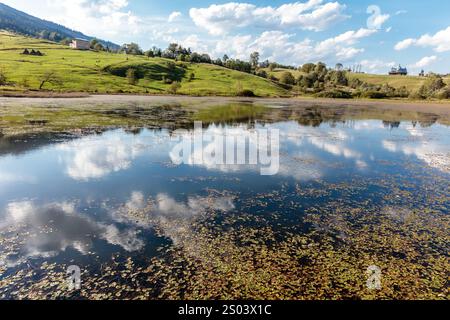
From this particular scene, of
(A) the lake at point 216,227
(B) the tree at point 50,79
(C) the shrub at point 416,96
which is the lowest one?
(A) the lake at point 216,227

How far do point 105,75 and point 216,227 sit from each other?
139027 mm

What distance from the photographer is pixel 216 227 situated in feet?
49.4

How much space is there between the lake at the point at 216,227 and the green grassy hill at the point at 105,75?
3354 inches

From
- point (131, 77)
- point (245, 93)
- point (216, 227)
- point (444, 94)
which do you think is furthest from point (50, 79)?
point (444, 94)

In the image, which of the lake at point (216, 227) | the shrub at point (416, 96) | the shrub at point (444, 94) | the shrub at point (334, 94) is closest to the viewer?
the lake at point (216, 227)

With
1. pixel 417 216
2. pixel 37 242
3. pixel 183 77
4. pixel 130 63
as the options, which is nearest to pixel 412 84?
pixel 183 77

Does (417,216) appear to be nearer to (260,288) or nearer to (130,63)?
(260,288)

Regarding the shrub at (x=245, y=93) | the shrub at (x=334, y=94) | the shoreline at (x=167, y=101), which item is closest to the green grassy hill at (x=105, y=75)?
the shrub at (x=245, y=93)

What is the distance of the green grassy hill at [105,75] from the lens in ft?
359

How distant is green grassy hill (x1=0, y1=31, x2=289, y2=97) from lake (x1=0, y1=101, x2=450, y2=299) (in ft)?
279

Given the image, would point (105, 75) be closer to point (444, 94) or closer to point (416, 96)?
point (416, 96)

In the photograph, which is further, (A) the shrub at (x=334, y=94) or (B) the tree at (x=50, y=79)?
(A) the shrub at (x=334, y=94)

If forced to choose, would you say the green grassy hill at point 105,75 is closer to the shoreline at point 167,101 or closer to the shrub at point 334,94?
the shoreline at point 167,101

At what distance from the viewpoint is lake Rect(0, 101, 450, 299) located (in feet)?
35.9
